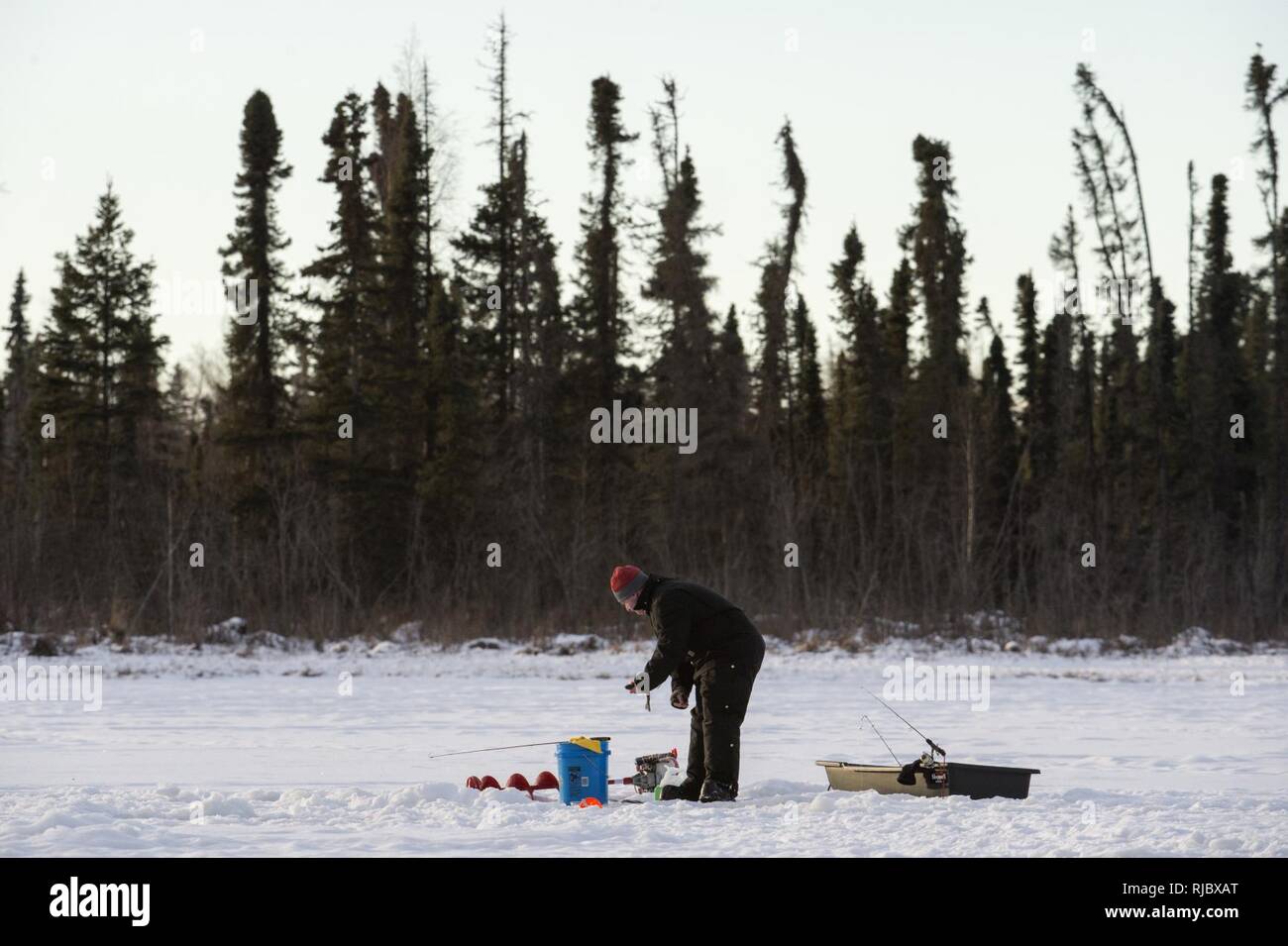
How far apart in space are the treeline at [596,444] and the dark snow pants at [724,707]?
55.8 feet

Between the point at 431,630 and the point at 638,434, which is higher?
the point at 638,434

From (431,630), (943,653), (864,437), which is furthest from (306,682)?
(864,437)

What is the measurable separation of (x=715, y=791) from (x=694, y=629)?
1130mm

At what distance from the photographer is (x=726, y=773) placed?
9805 mm

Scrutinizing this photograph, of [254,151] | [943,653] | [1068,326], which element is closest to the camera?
[943,653]

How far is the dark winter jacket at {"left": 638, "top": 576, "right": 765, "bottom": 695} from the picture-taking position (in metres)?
9.80

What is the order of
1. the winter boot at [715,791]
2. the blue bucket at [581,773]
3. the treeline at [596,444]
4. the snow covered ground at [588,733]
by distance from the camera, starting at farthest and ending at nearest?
the treeline at [596,444]
the blue bucket at [581,773]
the winter boot at [715,791]
the snow covered ground at [588,733]

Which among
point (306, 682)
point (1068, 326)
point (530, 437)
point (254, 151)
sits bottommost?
point (306, 682)

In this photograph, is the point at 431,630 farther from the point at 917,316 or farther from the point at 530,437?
the point at 917,316

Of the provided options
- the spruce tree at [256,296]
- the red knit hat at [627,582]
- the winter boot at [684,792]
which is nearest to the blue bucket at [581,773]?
the winter boot at [684,792]

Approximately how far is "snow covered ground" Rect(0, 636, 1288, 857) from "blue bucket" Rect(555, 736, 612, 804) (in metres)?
0.17

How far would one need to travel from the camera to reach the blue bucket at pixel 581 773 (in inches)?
389

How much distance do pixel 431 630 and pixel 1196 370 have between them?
31.4 m

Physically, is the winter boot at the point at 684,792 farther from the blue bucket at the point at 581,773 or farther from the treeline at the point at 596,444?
the treeline at the point at 596,444
